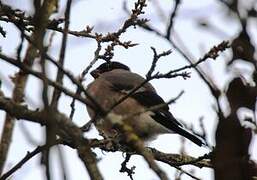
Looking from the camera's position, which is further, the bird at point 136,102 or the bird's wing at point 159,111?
the bird's wing at point 159,111

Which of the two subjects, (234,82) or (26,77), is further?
(26,77)

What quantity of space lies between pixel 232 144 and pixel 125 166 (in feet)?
8.81

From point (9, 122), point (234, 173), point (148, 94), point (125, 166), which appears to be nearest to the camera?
point (234, 173)

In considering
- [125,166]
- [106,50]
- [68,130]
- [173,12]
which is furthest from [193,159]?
[68,130]

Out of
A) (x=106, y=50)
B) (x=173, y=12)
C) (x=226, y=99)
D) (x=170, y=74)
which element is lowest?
(x=226, y=99)

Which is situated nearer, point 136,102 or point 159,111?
point 159,111

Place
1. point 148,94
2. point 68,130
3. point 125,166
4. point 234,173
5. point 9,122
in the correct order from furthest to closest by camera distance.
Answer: point 148,94 < point 125,166 < point 9,122 < point 68,130 < point 234,173

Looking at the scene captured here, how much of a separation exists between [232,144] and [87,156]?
58 cm

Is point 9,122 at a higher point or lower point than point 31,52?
lower

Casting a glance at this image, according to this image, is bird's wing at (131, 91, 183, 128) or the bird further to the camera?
bird's wing at (131, 91, 183, 128)

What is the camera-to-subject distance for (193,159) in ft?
11.6

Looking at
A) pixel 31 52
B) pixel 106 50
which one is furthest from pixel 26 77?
pixel 106 50

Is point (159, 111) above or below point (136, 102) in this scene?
below

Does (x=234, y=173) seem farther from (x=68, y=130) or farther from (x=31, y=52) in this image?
(x=31, y=52)
